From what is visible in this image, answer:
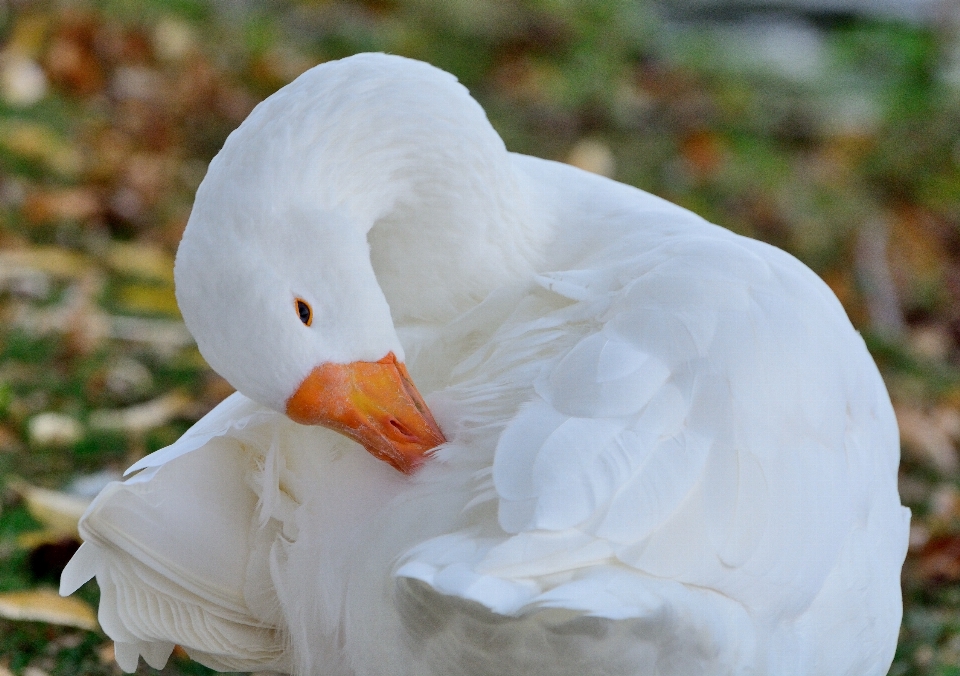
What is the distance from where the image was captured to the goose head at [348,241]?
1938 mm

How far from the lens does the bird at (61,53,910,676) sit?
167 centimetres

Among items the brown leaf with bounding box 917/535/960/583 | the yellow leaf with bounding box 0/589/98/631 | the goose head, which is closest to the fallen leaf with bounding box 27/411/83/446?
the yellow leaf with bounding box 0/589/98/631

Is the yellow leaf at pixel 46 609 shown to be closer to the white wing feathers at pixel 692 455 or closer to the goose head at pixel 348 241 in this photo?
the goose head at pixel 348 241

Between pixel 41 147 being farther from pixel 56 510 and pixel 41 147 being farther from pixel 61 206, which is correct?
pixel 56 510

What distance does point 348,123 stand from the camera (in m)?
2.25

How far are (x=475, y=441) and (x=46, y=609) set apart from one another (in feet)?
4.01

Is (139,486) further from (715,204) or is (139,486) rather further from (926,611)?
(715,204)

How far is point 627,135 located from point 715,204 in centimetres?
73

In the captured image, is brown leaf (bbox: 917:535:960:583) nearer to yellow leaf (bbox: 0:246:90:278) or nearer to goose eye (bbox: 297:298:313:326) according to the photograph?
goose eye (bbox: 297:298:313:326)

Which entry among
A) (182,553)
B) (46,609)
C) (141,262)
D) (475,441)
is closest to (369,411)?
(475,441)

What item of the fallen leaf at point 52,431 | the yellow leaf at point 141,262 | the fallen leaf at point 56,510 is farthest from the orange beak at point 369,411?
the yellow leaf at point 141,262

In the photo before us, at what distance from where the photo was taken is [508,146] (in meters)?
5.66

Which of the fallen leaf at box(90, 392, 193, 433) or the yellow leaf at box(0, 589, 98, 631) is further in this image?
the fallen leaf at box(90, 392, 193, 433)

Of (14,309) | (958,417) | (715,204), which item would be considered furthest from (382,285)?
(715,204)
